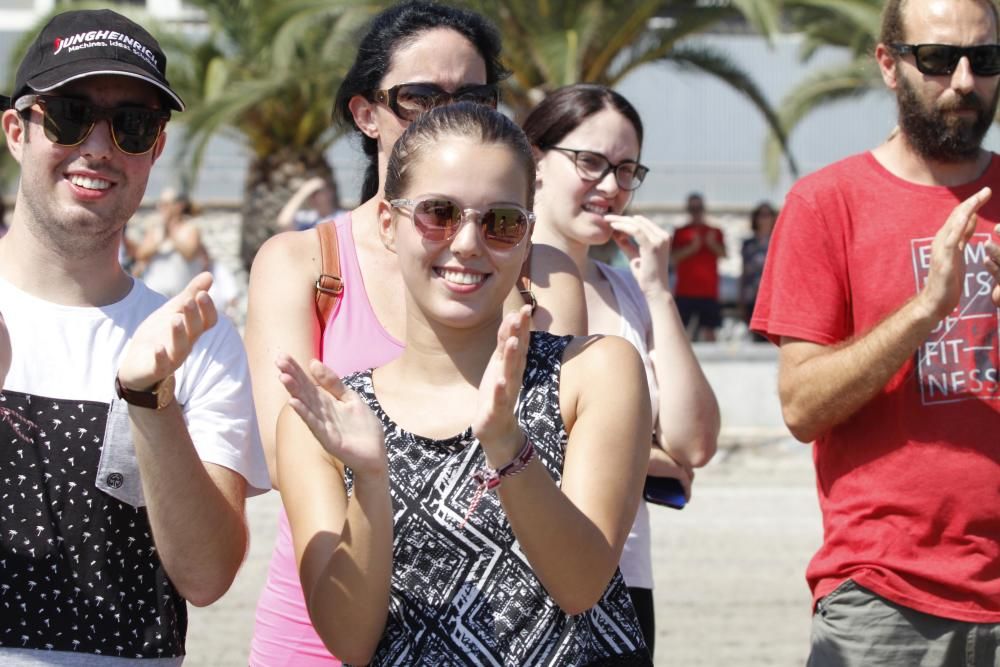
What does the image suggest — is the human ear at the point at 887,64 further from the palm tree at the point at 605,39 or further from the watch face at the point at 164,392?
the palm tree at the point at 605,39

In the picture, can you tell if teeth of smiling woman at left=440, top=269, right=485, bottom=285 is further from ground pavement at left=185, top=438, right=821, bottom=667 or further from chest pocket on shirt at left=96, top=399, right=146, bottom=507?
ground pavement at left=185, top=438, right=821, bottom=667

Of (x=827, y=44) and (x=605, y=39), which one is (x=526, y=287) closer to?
(x=605, y=39)

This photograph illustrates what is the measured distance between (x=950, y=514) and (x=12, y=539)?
213 cm

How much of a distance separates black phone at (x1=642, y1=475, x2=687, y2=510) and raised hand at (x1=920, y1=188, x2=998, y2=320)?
1.03 m

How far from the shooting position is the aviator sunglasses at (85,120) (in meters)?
2.71

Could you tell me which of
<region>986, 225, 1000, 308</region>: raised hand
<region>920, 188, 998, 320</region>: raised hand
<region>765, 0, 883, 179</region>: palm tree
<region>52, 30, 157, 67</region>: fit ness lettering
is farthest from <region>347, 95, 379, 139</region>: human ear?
<region>765, 0, 883, 179</region>: palm tree

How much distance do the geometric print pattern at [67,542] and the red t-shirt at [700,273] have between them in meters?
14.2

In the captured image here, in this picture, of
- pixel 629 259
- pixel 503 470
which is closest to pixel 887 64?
pixel 629 259

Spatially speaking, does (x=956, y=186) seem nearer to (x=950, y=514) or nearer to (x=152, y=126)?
(x=950, y=514)

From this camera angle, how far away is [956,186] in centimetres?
355

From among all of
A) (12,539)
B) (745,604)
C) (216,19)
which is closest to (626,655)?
(12,539)

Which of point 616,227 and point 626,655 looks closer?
point 626,655

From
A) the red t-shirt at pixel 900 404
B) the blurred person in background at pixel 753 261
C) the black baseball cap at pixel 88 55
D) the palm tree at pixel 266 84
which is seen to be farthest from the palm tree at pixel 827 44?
the black baseball cap at pixel 88 55

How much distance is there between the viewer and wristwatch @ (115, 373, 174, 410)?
95.7 inches
